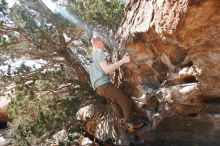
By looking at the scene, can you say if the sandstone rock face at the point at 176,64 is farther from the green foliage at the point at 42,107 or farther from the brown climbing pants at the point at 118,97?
the green foliage at the point at 42,107

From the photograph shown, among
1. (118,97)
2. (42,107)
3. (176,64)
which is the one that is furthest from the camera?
(42,107)

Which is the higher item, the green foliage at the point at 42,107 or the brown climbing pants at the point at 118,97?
the green foliage at the point at 42,107

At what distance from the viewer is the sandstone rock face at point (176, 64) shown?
5.82 meters

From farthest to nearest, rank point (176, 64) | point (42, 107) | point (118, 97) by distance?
1. point (42, 107)
2. point (118, 97)
3. point (176, 64)

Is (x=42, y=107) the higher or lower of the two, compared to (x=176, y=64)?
higher

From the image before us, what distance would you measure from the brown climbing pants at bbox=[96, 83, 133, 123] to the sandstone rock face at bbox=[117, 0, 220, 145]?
1.01 feet

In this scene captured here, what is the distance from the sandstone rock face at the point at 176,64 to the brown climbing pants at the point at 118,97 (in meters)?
0.31

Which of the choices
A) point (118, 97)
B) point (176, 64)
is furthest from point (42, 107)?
point (176, 64)

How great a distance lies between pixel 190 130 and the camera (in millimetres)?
8227

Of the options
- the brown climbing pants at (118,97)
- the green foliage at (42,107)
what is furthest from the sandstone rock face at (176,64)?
the green foliage at (42,107)

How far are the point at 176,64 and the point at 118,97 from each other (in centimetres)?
186

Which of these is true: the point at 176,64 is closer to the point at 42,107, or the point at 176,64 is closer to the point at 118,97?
the point at 118,97

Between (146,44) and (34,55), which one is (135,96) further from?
(34,55)

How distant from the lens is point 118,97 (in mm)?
8312
